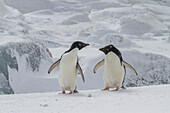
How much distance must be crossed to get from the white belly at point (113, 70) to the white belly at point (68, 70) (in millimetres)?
477

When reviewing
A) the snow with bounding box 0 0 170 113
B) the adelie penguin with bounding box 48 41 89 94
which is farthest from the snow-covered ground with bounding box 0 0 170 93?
the adelie penguin with bounding box 48 41 89 94

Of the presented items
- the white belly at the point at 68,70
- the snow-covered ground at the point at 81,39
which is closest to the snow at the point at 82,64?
the snow-covered ground at the point at 81,39

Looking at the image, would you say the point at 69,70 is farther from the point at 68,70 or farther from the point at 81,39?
the point at 81,39

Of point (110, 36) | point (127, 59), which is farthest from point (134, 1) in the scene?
point (127, 59)

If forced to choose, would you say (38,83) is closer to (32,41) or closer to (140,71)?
(32,41)

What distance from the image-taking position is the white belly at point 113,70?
4.46 meters

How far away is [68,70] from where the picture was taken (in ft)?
14.1

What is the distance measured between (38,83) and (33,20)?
1349cm

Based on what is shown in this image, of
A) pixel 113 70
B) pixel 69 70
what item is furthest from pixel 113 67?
pixel 69 70

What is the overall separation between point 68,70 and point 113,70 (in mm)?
650

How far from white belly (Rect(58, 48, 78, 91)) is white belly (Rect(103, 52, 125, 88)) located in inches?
18.8

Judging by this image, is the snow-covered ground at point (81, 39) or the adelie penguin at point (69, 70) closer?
the adelie penguin at point (69, 70)

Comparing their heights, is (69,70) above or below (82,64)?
above

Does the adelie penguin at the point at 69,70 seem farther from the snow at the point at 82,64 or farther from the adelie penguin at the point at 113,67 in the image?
the adelie penguin at the point at 113,67
